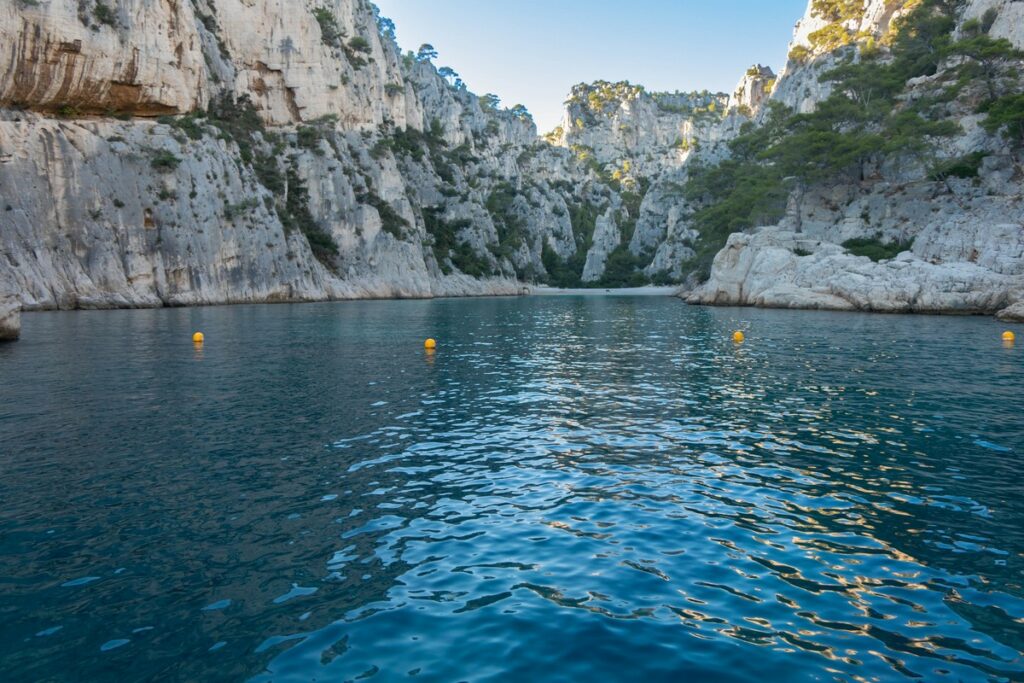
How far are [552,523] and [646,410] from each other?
8872 mm

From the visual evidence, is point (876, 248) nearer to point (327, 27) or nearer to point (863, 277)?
point (863, 277)

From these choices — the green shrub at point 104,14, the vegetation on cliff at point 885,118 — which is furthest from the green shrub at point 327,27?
the vegetation on cliff at point 885,118

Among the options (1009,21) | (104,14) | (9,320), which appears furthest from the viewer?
(1009,21)

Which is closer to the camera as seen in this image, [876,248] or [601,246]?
[876,248]

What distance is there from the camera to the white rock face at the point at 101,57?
5719 centimetres

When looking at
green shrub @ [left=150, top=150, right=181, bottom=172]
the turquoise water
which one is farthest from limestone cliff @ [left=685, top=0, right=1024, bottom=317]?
green shrub @ [left=150, top=150, right=181, bottom=172]

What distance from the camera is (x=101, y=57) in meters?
62.0

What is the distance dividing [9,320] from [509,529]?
32.2 metres

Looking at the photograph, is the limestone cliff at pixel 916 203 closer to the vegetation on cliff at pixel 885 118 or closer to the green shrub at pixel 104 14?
the vegetation on cliff at pixel 885 118

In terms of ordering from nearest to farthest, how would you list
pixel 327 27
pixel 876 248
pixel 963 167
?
pixel 963 167, pixel 876 248, pixel 327 27

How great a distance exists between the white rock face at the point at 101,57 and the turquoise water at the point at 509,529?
5092cm

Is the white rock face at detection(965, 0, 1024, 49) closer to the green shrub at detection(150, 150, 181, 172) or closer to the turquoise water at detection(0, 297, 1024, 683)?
the turquoise water at detection(0, 297, 1024, 683)

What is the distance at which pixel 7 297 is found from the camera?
32438 mm

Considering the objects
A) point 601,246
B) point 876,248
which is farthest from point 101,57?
point 601,246
